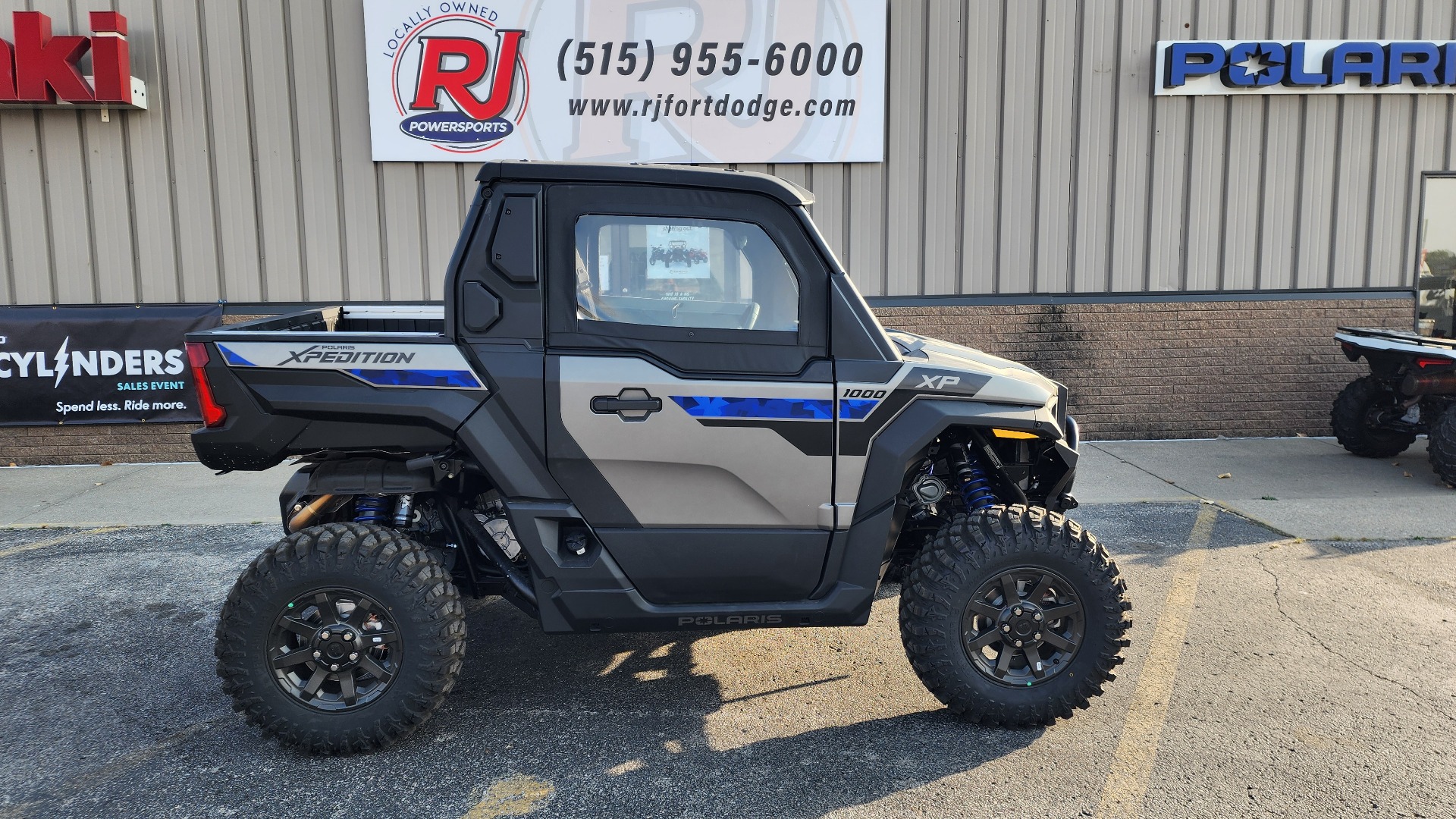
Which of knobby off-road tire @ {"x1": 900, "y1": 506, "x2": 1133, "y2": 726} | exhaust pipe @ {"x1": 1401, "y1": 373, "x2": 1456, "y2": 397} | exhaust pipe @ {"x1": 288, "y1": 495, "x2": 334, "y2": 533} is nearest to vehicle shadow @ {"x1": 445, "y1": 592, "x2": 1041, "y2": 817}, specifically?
knobby off-road tire @ {"x1": 900, "y1": 506, "x2": 1133, "y2": 726}

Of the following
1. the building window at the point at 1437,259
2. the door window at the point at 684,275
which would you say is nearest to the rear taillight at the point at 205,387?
the door window at the point at 684,275

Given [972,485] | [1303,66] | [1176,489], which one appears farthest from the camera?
[1303,66]

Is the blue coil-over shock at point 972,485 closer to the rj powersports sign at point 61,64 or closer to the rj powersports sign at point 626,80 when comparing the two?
the rj powersports sign at point 626,80

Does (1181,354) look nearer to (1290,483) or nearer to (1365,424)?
(1365,424)

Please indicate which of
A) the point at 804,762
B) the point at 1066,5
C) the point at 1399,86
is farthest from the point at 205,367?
the point at 1399,86

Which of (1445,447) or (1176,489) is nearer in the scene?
(1445,447)

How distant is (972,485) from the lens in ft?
13.9

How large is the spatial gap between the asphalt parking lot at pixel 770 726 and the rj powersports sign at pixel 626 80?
546 cm

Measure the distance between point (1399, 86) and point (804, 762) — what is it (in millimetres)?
10182

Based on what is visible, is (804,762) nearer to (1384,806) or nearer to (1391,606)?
(1384,806)

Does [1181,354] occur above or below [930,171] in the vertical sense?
below

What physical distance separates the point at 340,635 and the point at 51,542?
4477 mm

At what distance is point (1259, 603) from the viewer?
→ 5406mm

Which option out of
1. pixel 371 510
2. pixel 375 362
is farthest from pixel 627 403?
pixel 371 510
